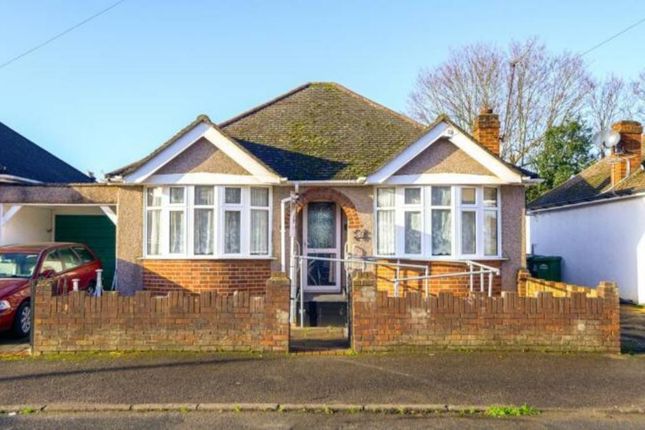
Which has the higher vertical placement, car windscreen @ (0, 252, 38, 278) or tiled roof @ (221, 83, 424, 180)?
tiled roof @ (221, 83, 424, 180)

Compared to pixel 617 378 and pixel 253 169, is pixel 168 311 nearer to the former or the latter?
pixel 253 169

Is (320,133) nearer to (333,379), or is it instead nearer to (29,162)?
(333,379)

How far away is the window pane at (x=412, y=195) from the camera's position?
1166 cm

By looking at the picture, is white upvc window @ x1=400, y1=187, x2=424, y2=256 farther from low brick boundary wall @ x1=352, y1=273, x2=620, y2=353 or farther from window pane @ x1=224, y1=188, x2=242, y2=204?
low brick boundary wall @ x1=352, y1=273, x2=620, y2=353

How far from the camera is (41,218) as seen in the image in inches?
573

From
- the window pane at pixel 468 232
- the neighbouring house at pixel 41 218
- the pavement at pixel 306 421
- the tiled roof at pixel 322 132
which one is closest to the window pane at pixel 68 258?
the neighbouring house at pixel 41 218

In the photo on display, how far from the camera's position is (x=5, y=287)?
9188 mm

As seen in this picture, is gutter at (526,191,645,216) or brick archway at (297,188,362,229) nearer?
brick archway at (297,188,362,229)

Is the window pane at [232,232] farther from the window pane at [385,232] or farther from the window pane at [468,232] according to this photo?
the window pane at [468,232]

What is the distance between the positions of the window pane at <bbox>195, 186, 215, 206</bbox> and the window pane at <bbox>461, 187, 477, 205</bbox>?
5.27m

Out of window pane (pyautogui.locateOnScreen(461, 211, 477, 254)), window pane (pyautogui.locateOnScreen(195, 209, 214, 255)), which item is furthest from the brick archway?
window pane (pyautogui.locateOnScreen(461, 211, 477, 254))

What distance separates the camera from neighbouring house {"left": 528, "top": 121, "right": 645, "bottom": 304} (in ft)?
47.0

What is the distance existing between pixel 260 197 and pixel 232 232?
0.97 meters

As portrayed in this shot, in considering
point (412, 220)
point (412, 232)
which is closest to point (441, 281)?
point (412, 232)
